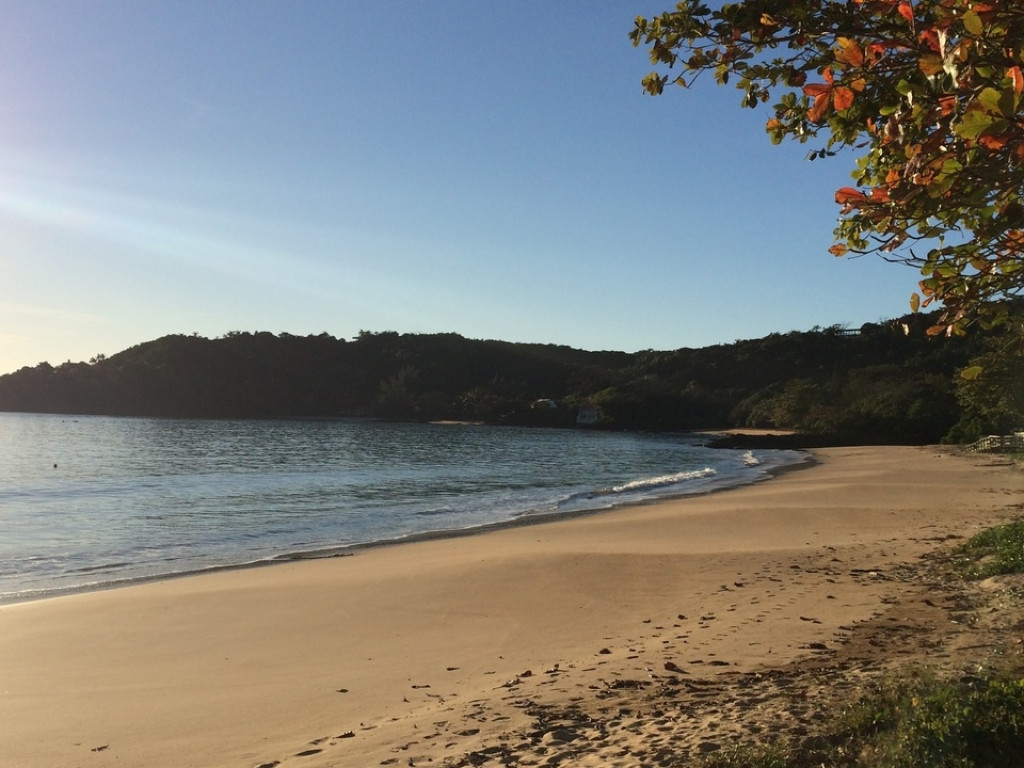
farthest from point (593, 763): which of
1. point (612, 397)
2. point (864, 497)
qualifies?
point (612, 397)

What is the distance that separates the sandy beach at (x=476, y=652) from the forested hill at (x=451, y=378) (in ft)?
248

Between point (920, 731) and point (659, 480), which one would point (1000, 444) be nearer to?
point (659, 480)

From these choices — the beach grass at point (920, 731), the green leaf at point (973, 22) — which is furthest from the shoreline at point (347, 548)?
the green leaf at point (973, 22)

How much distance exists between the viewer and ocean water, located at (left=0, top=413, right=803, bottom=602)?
631 inches

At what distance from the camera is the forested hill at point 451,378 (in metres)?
102

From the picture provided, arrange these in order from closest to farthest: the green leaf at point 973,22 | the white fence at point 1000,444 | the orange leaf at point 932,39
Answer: the green leaf at point 973,22 → the orange leaf at point 932,39 → the white fence at point 1000,444

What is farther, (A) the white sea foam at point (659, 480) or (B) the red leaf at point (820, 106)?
(A) the white sea foam at point (659, 480)

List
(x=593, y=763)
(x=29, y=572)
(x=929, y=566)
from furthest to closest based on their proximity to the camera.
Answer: (x=29, y=572)
(x=929, y=566)
(x=593, y=763)

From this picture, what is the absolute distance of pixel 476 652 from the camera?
7.77 meters

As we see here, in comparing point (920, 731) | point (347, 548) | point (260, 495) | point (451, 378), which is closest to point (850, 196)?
point (920, 731)

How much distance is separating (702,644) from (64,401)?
13843 centimetres

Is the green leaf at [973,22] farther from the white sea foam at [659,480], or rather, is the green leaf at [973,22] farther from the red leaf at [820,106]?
the white sea foam at [659,480]

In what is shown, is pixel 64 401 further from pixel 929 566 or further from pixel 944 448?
pixel 929 566

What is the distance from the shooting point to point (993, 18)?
3141 millimetres
